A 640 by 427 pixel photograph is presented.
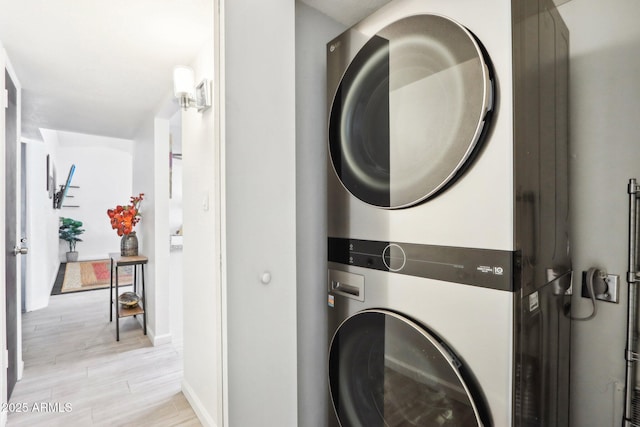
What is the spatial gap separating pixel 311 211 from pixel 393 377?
0.72 meters

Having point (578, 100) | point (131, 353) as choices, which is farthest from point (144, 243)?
point (578, 100)

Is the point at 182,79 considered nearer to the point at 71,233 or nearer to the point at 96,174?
the point at 96,174

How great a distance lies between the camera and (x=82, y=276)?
3.03 metres

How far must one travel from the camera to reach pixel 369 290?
3.46 ft

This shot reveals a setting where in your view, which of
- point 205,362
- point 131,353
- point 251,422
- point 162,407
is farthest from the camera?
point 131,353

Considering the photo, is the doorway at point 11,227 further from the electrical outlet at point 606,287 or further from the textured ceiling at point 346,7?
the electrical outlet at point 606,287

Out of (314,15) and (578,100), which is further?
(314,15)

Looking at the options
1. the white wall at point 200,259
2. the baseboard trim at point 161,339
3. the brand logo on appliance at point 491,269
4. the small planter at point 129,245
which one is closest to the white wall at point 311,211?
the white wall at point 200,259

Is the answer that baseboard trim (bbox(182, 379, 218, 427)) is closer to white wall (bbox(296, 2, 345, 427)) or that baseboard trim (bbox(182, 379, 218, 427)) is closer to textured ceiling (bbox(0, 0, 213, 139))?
white wall (bbox(296, 2, 345, 427))

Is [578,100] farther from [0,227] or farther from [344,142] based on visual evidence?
[0,227]

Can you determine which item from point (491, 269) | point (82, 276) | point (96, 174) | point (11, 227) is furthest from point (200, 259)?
point (82, 276)

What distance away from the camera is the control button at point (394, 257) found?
3.10ft

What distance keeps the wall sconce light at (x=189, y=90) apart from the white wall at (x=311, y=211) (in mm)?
399

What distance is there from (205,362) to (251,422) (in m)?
0.49
